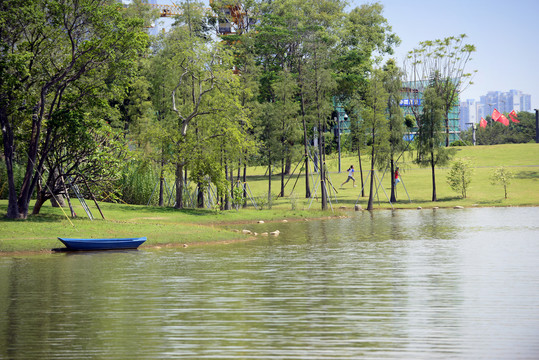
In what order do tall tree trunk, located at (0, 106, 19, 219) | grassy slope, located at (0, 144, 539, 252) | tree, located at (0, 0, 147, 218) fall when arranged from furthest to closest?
tall tree trunk, located at (0, 106, 19, 219), tree, located at (0, 0, 147, 218), grassy slope, located at (0, 144, 539, 252)

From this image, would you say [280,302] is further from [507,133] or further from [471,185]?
[507,133]

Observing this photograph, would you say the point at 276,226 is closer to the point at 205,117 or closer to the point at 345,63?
the point at 205,117

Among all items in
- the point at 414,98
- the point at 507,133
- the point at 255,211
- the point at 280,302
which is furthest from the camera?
the point at 507,133

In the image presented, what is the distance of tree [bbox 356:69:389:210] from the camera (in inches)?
2371

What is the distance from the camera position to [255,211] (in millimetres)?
51875

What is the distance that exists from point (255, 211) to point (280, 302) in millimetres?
34822

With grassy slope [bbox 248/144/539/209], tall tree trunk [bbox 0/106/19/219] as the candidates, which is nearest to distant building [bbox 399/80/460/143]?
grassy slope [bbox 248/144/539/209]

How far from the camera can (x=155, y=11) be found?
88.5 m

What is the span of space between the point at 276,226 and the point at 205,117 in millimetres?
12236

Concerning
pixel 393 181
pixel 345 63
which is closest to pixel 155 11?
pixel 345 63

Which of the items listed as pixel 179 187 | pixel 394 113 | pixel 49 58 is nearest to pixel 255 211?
pixel 179 187

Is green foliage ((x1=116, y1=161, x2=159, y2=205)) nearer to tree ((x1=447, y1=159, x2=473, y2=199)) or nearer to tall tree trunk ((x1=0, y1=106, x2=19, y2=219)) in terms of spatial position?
tall tree trunk ((x1=0, y1=106, x2=19, y2=219))

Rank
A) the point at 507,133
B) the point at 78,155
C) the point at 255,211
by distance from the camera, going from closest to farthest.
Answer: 1. the point at 78,155
2. the point at 255,211
3. the point at 507,133

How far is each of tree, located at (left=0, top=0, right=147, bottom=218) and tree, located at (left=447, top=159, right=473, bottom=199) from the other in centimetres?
3922
